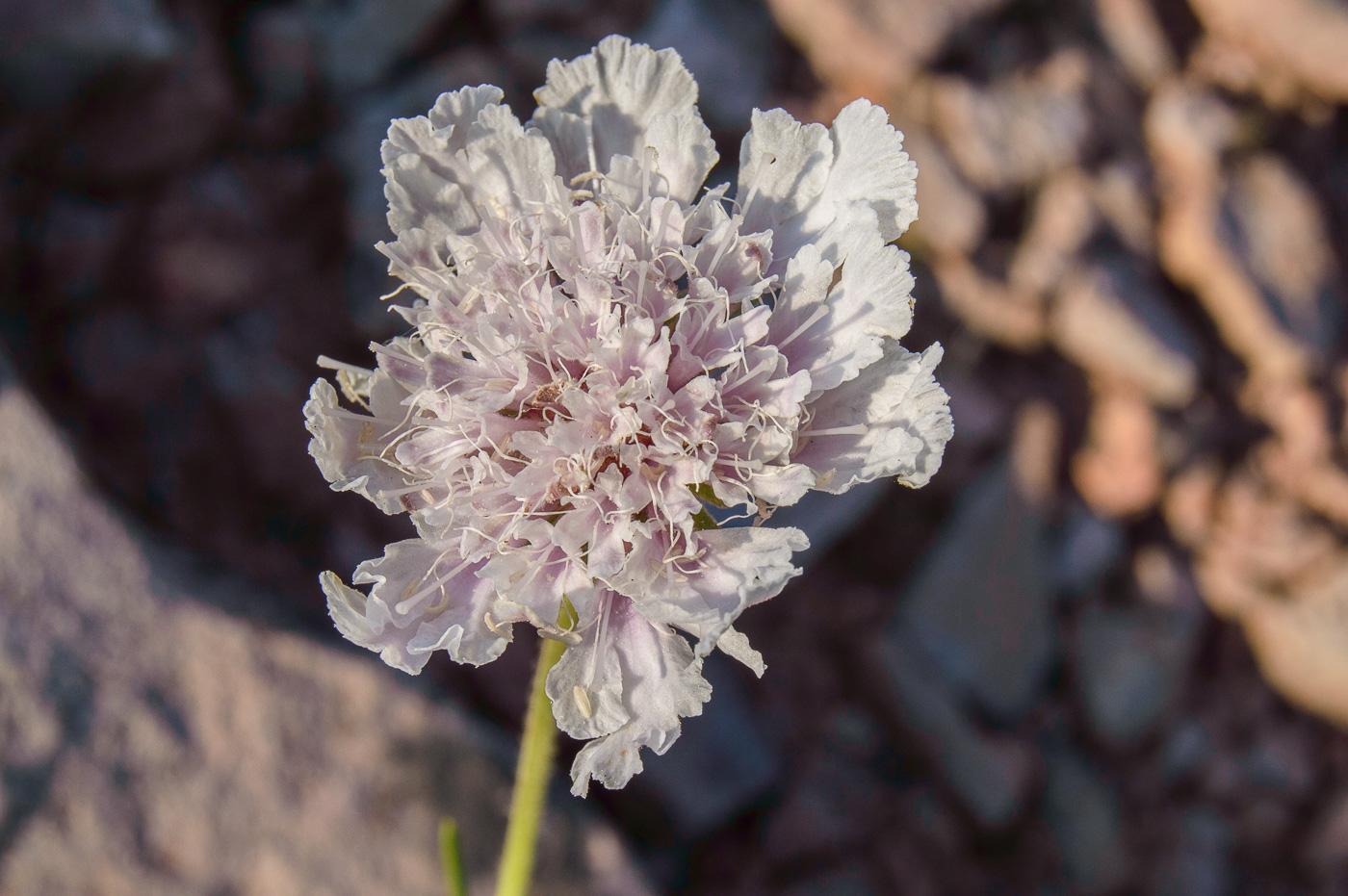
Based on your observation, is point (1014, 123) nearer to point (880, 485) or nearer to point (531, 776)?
point (880, 485)


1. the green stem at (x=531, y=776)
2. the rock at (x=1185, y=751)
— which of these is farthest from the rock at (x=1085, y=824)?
the green stem at (x=531, y=776)

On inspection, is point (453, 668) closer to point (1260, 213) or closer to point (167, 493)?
point (167, 493)

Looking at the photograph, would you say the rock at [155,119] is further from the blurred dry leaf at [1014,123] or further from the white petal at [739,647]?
the white petal at [739,647]

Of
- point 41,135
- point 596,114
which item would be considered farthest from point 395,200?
point 41,135

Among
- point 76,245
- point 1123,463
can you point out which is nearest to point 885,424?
point 1123,463

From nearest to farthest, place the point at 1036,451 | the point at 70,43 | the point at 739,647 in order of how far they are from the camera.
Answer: the point at 739,647 < the point at 70,43 < the point at 1036,451
